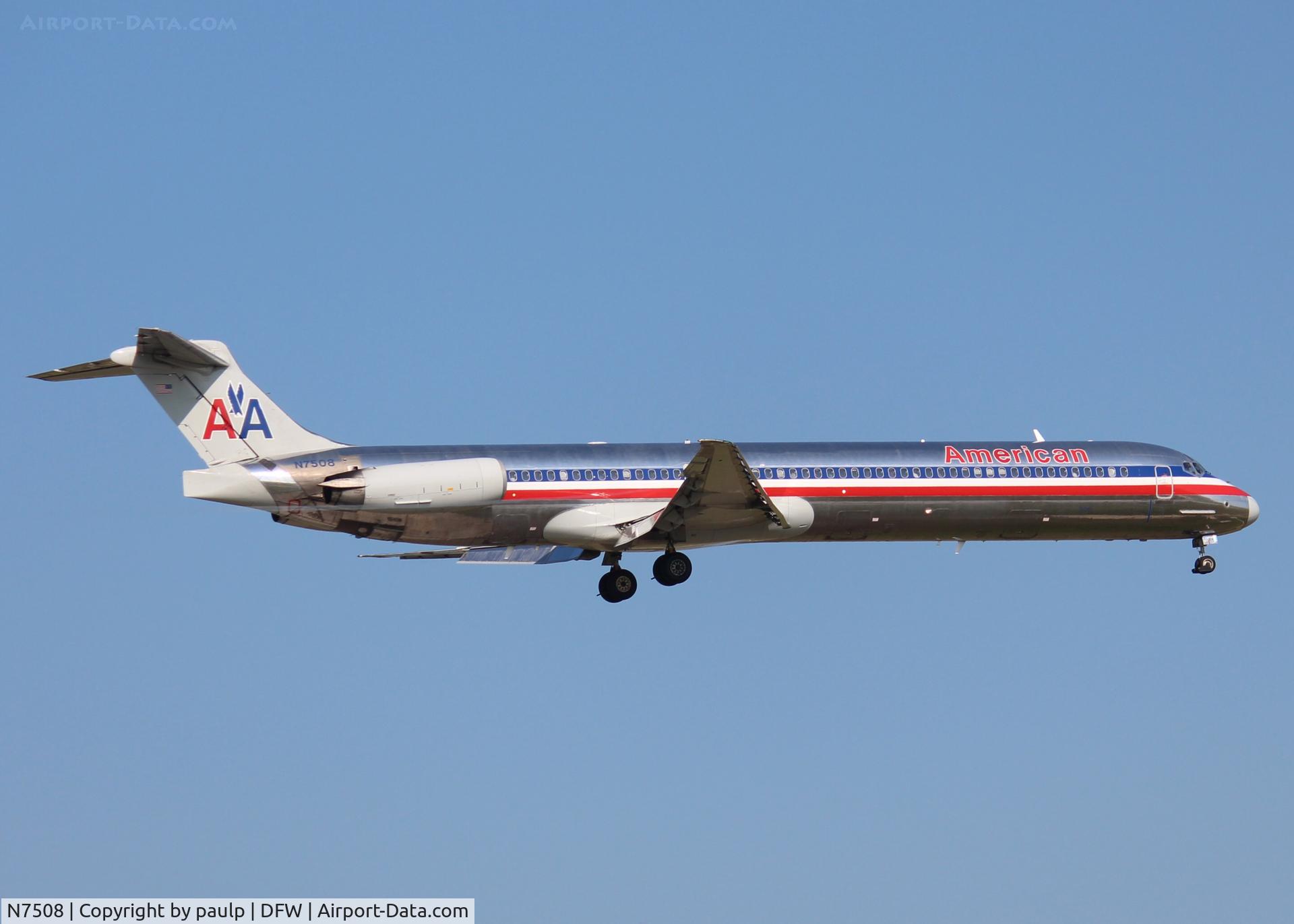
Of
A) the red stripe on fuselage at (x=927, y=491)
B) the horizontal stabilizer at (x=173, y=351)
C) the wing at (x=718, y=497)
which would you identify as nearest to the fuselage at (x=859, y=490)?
the red stripe on fuselage at (x=927, y=491)

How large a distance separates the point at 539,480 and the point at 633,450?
2235 mm

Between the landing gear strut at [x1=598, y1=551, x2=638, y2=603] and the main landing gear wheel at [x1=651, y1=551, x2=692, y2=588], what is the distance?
0.51 metres

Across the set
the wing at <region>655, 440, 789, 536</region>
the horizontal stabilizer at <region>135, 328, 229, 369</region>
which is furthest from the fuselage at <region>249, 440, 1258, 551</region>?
the horizontal stabilizer at <region>135, 328, 229, 369</region>

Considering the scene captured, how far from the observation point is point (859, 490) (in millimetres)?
34781

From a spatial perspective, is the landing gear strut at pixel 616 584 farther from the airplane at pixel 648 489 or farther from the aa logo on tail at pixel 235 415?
the aa logo on tail at pixel 235 415

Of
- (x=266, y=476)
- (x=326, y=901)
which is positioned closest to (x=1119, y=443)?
(x=266, y=476)

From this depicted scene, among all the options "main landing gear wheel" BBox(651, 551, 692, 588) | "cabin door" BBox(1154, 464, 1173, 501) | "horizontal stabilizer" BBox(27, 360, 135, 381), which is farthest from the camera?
"cabin door" BBox(1154, 464, 1173, 501)

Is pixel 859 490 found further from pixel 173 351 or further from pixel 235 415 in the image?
pixel 173 351

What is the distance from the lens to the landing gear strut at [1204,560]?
38.1 metres

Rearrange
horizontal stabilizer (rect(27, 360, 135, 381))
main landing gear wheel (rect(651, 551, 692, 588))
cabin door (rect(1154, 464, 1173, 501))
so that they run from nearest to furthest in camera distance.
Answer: horizontal stabilizer (rect(27, 360, 135, 381)), main landing gear wheel (rect(651, 551, 692, 588)), cabin door (rect(1154, 464, 1173, 501))

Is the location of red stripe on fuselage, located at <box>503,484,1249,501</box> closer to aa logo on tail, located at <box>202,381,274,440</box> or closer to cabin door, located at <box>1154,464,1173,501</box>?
cabin door, located at <box>1154,464,1173,501</box>

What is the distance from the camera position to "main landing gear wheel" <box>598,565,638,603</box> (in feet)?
112

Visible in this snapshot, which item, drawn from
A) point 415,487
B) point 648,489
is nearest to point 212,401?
point 415,487

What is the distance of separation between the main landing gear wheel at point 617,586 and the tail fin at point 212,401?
6475mm
